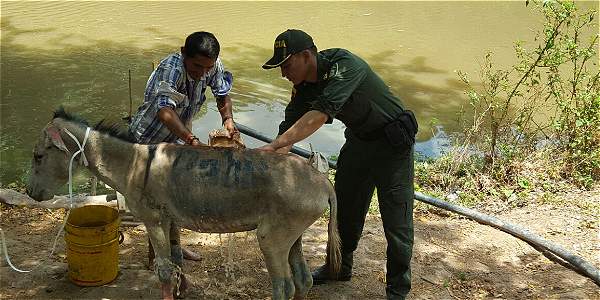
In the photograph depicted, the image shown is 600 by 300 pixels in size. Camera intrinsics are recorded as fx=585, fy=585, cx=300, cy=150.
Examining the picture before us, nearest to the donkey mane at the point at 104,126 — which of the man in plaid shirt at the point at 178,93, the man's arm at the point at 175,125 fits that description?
the man in plaid shirt at the point at 178,93

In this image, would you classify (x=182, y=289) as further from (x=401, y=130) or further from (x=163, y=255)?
(x=401, y=130)

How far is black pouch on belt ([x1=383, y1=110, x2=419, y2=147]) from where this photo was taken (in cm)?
432

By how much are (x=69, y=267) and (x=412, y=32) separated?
12242 mm

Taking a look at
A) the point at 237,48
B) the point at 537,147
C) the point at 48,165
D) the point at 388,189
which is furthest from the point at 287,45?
the point at 237,48

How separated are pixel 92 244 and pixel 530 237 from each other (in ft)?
13.9

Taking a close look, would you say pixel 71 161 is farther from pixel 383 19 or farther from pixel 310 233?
pixel 383 19

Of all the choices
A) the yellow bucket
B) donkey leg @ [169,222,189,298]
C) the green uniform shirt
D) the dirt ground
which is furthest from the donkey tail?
the yellow bucket

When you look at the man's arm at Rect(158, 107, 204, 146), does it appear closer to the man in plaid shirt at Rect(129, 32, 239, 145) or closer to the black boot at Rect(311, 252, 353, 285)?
the man in plaid shirt at Rect(129, 32, 239, 145)

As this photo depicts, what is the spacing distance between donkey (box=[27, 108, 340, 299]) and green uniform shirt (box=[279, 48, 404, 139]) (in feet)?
1.64

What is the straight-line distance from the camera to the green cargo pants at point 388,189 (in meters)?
4.47

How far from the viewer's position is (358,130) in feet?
14.6

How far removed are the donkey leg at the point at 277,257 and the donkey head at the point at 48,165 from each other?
59.6 inches

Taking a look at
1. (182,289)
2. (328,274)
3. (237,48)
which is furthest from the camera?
(237,48)

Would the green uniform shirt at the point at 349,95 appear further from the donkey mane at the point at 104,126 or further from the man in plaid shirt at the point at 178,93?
the donkey mane at the point at 104,126
